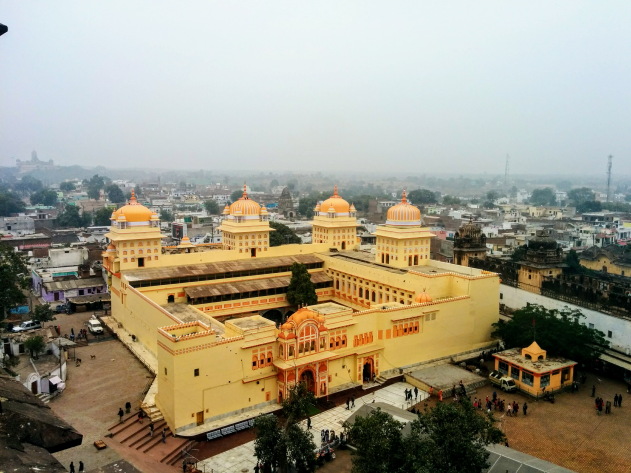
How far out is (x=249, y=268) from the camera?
130 ft

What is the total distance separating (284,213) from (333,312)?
8868cm

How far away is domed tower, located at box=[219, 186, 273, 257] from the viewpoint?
42.7 metres

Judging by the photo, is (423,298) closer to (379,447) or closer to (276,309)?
(276,309)

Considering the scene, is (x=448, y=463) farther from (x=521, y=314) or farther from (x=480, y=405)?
(x=521, y=314)

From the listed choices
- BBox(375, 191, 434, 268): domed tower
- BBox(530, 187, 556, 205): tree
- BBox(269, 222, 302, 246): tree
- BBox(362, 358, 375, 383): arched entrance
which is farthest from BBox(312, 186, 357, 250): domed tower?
BBox(530, 187, 556, 205): tree

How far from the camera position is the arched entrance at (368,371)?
30141 mm

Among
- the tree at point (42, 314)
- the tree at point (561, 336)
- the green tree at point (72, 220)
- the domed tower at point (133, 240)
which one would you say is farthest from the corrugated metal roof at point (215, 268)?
the green tree at point (72, 220)

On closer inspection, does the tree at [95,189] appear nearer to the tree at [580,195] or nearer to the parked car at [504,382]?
the parked car at [504,382]

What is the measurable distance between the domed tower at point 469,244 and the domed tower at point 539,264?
8.03 meters

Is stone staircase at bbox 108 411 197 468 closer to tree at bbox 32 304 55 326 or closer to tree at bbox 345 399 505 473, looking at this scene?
tree at bbox 345 399 505 473

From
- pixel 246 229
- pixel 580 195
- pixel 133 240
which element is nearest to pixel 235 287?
pixel 246 229

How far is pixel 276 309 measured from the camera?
128 feet

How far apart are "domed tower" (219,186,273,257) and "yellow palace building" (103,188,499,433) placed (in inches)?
3.5

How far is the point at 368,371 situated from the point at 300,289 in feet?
33.3
